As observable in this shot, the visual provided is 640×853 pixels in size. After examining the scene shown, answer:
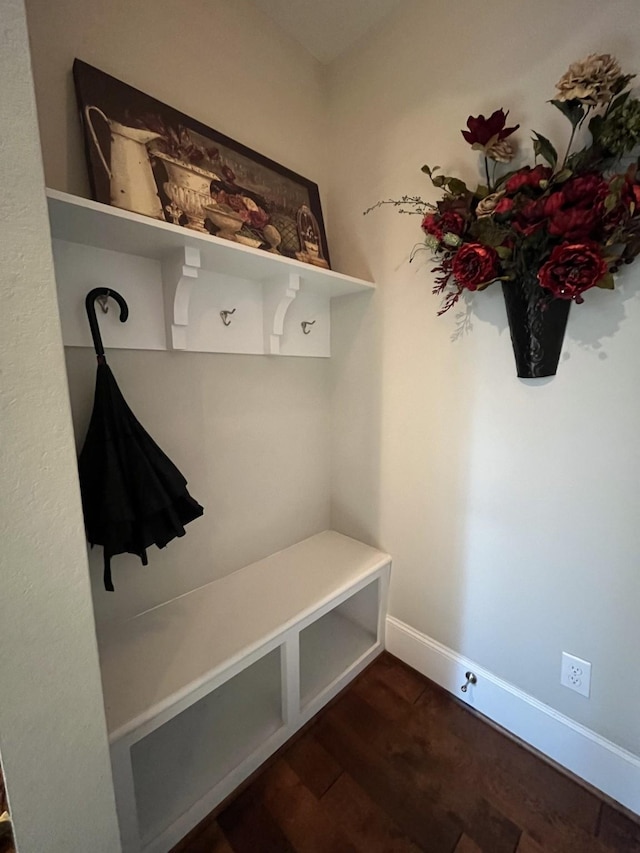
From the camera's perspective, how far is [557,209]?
860 millimetres

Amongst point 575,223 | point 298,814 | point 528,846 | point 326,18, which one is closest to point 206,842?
point 298,814

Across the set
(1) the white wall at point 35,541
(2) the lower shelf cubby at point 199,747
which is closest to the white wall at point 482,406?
(2) the lower shelf cubby at point 199,747

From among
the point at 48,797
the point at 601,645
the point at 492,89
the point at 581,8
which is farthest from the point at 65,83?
the point at 601,645

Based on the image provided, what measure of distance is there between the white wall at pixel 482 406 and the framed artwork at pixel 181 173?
33 centimetres

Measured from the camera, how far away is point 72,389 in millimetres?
1010

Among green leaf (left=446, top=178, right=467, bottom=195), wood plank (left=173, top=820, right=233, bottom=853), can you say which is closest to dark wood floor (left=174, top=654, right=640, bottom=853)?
wood plank (left=173, top=820, right=233, bottom=853)

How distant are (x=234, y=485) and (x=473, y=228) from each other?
120 centimetres

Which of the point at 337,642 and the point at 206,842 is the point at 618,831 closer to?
the point at 337,642

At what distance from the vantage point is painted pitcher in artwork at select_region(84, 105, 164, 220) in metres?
0.96

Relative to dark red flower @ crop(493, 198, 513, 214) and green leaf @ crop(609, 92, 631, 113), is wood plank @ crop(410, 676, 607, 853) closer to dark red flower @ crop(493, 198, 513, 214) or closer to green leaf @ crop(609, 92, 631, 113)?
dark red flower @ crop(493, 198, 513, 214)

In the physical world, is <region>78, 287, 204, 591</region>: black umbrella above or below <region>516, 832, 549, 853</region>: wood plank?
above

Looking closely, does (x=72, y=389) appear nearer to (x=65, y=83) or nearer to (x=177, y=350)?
(x=177, y=350)

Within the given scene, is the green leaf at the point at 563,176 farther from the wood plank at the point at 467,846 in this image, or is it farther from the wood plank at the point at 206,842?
the wood plank at the point at 206,842

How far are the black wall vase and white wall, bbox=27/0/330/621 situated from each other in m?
0.86
